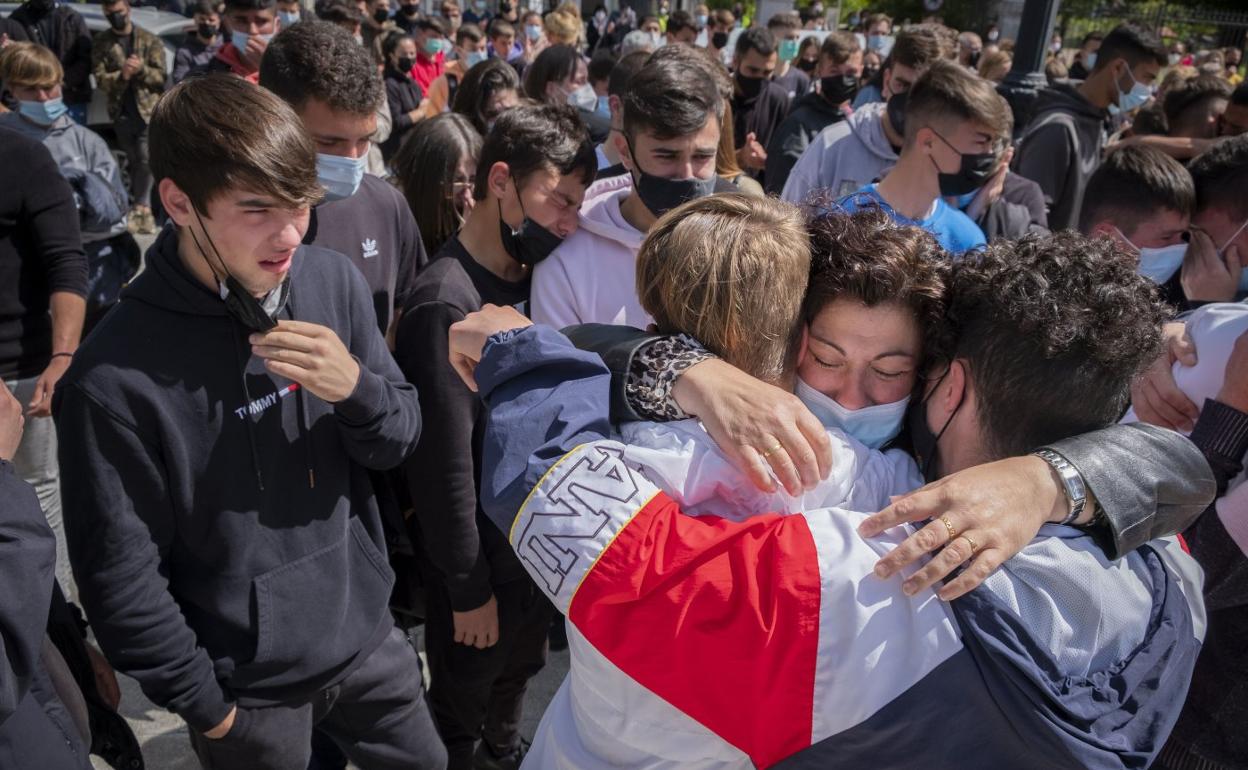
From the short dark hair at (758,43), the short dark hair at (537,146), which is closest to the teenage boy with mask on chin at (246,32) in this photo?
the short dark hair at (537,146)

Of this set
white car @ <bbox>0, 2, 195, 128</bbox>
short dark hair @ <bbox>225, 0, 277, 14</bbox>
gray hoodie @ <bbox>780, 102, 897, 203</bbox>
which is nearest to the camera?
gray hoodie @ <bbox>780, 102, 897, 203</bbox>

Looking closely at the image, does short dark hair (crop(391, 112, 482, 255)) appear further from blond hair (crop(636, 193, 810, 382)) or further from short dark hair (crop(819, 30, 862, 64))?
short dark hair (crop(819, 30, 862, 64))

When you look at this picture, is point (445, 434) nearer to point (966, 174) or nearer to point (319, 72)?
point (319, 72)

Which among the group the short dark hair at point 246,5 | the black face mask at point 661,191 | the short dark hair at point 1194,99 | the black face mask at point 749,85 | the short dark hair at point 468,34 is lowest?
the short dark hair at point 468,34

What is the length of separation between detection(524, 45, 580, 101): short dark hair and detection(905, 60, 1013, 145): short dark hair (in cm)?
284

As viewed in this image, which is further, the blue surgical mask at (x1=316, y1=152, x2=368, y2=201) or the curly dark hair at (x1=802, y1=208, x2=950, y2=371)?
the blue surgical mask at (x1=316, y1=152, x2=368, y2=201)

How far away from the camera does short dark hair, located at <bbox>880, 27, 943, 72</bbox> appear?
493 centimetres

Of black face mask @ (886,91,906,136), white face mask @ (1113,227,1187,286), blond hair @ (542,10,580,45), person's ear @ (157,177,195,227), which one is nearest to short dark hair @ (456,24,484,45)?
blond hair @ (542,10,580,45)

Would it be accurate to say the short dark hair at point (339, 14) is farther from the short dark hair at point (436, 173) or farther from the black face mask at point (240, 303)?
the black face mask at point (240, 303)

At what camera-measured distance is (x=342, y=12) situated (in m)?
7.03

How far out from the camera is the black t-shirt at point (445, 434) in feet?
7.13

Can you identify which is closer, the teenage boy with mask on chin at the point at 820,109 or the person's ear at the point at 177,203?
the person's ear at the point at 177,203

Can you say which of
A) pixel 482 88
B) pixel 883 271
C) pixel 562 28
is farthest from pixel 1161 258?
pixel 562 28

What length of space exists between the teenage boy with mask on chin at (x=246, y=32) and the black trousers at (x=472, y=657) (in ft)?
11.6
